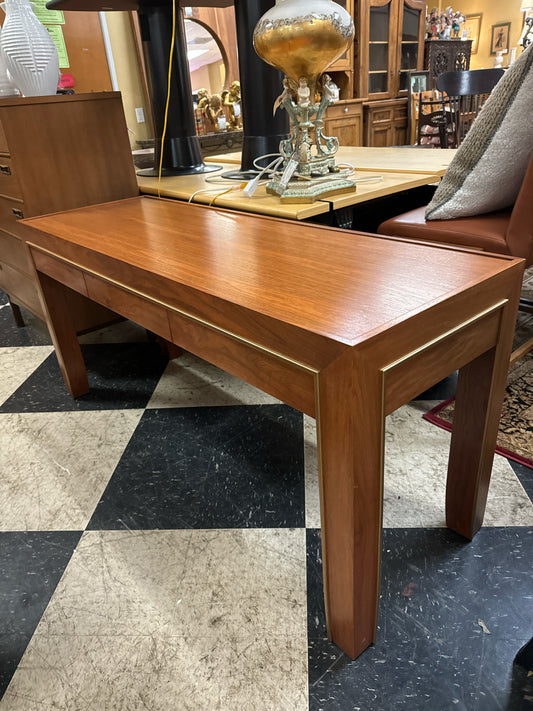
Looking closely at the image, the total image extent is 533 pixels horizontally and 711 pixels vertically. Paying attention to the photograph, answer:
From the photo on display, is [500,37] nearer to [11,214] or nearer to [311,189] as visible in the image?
[311,189]

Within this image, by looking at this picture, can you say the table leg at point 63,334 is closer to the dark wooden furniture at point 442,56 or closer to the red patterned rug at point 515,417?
the red patterned rug at point 515,417

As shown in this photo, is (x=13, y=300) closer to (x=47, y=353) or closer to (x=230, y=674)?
(x=47, y=353)

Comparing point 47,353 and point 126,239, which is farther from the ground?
point 126,239

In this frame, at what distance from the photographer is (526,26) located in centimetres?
618

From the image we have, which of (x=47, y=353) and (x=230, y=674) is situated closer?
(x=230, y=674)

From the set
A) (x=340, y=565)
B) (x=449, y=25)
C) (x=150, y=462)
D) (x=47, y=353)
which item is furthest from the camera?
(x=449, y=25)

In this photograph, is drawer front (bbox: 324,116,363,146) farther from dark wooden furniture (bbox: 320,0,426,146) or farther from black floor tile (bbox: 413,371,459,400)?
black floor tile (bbox: 413,371,459,400)

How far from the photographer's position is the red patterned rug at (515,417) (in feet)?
4.00

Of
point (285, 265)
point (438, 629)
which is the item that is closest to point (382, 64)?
point (285, 265)

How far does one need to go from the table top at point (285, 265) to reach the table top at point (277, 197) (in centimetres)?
7

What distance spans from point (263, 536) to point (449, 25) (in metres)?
6.57

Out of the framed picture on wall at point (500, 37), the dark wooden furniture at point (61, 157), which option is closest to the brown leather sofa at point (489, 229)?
the dark wooden furniture at point (61, 157)

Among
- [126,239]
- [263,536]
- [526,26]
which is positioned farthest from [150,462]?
[526,26]

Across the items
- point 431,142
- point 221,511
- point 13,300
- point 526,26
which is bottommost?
point 221,511
